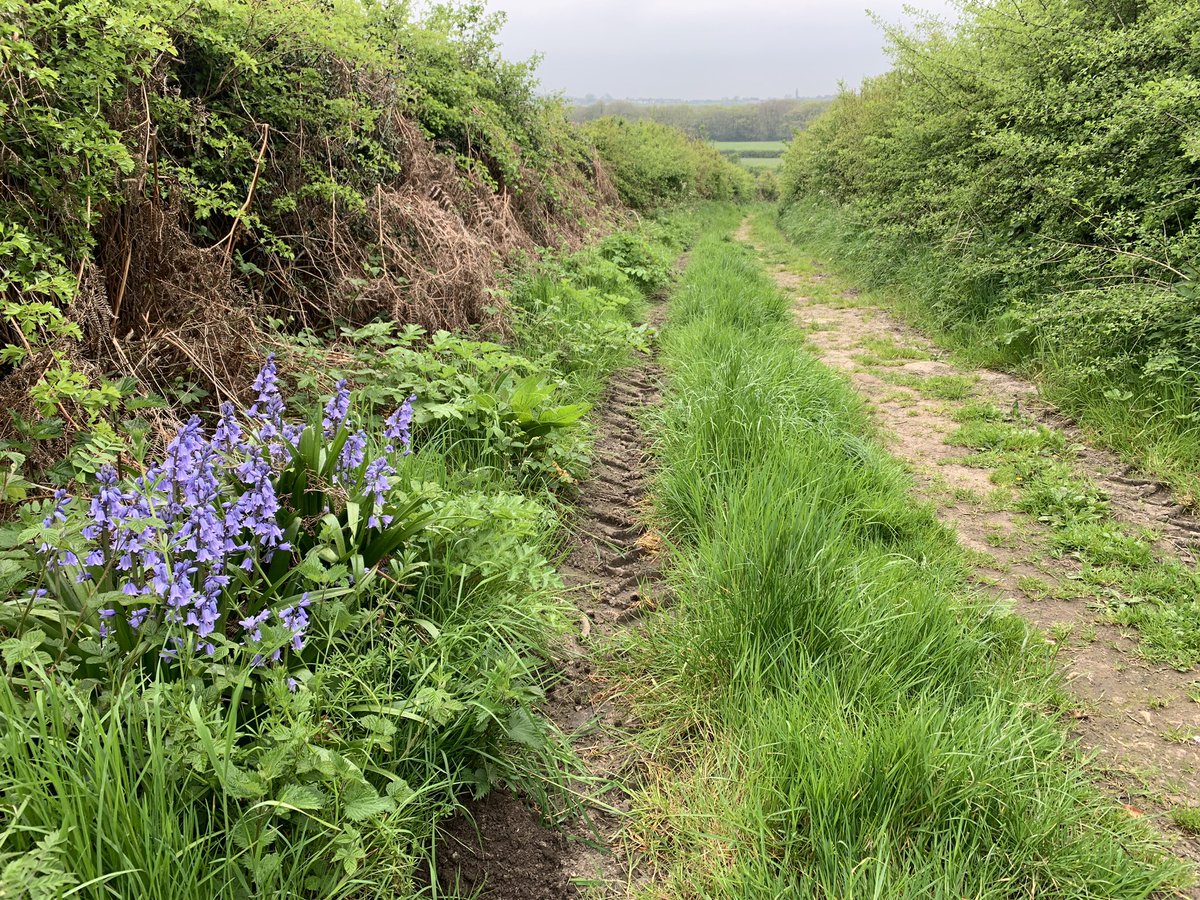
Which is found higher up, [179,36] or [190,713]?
[179,36]

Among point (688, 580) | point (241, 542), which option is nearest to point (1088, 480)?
point (688, 580)

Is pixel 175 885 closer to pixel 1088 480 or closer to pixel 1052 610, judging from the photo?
pixel 1052 610

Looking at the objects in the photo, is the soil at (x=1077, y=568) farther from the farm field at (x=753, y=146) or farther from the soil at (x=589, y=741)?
the farm field at (x=753, y=146)

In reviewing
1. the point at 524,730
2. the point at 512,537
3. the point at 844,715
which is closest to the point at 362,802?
the point at 524,730

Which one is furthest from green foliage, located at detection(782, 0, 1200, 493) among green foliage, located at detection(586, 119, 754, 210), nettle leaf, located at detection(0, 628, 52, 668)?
green foliage, located at detection(586, 119, 754, 210)

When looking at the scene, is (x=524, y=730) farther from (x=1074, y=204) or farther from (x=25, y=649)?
(x=1074, y=204)

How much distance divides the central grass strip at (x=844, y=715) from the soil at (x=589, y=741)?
12 centimetres

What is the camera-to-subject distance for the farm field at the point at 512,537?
150 centimetres

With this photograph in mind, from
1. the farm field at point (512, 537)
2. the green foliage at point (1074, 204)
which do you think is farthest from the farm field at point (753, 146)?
the farm field at point (512, 537)

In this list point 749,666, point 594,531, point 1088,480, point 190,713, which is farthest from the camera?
point 1088,480

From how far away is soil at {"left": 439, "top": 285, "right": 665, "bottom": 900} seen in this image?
1.67 meters

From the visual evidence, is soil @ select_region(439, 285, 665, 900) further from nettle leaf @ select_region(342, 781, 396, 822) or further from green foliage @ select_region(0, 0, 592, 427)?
green foliage @ select_region(0, 0, 592, 427)

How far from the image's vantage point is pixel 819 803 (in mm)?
1644

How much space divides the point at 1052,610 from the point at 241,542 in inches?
121
